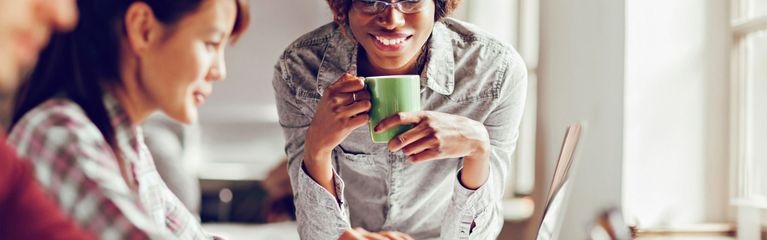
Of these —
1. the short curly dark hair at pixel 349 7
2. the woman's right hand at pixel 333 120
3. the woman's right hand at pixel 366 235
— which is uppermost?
the short curly dark hair at pixel 349 7

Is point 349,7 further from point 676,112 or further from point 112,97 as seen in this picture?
point 676,112

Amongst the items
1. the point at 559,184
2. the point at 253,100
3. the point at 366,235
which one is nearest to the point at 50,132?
the point at 253,100

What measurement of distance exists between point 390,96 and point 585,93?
21 cm

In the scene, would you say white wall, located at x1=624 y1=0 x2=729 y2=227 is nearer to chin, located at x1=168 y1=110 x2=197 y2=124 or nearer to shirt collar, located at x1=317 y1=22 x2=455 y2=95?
shirt collar, located at x1=317 y1=22 x2=455 y2=95

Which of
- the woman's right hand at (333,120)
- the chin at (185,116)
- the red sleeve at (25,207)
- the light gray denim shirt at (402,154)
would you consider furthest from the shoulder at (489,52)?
the red sleeve at (25,207)

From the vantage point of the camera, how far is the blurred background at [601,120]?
1.68 feet

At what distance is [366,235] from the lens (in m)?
0.56

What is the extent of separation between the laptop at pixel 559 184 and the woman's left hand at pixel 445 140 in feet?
0.25

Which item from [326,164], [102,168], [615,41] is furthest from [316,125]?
[615,41]

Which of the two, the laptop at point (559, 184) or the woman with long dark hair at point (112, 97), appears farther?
the laptop at point (559, 184)

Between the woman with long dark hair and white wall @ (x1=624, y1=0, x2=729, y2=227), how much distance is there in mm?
417

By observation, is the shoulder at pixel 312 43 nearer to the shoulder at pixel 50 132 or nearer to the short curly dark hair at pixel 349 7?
the short curly dark hair at pixel 349 7

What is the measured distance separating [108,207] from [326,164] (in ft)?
0.57

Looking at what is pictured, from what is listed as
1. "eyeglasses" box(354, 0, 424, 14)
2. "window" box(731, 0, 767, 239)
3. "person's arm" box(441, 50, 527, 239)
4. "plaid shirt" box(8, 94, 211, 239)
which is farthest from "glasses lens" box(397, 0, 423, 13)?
"window" box(731, 0, 767, 239)
